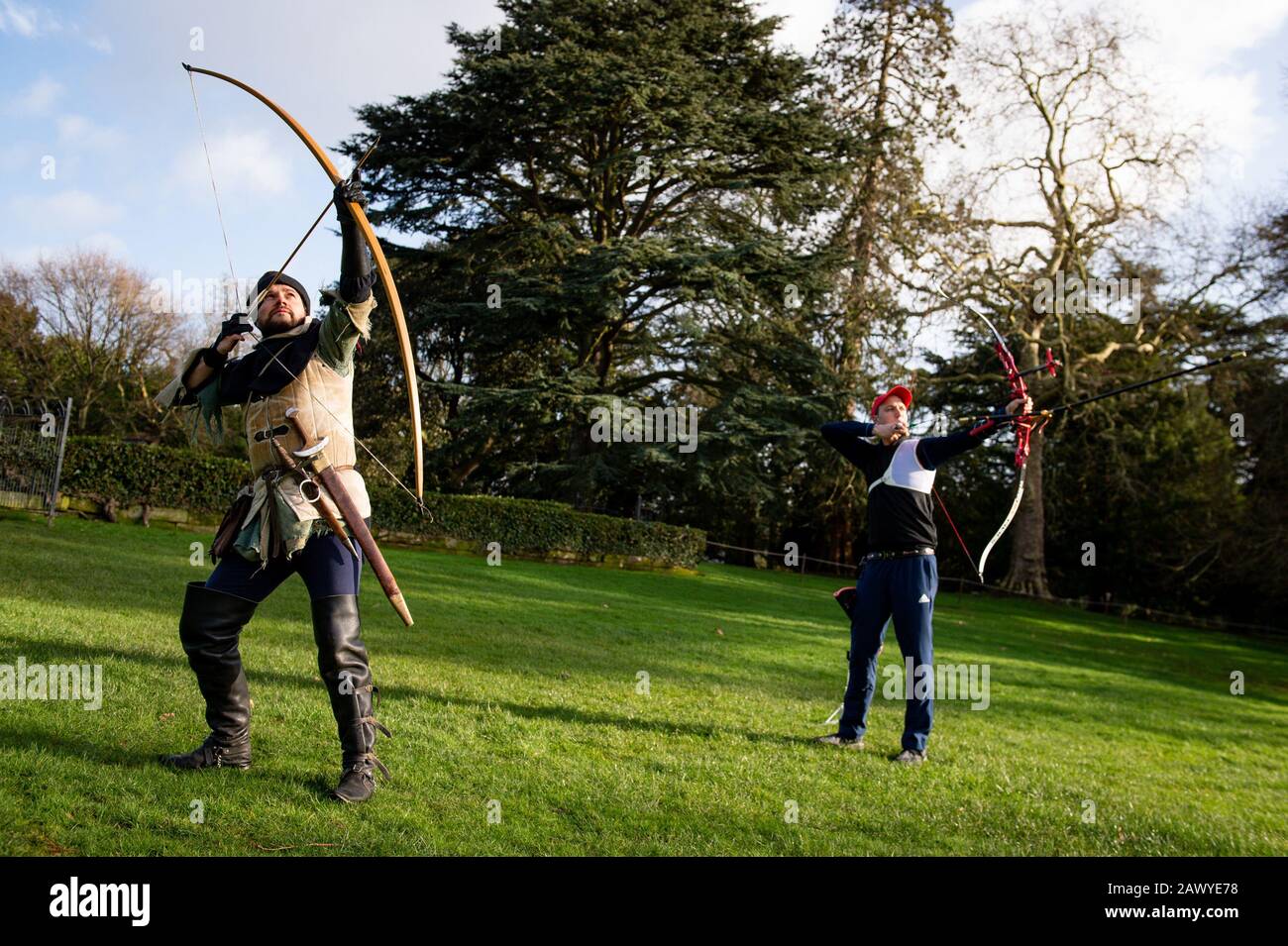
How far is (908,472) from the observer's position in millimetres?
6574

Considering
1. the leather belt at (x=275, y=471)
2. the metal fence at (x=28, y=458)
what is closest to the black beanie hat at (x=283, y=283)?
the leather belt at (x=275, y=471)

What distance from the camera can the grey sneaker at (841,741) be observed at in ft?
21.1

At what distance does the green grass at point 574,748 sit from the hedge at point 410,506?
17.4 ft

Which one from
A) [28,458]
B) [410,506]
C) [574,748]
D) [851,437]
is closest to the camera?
[574,748]

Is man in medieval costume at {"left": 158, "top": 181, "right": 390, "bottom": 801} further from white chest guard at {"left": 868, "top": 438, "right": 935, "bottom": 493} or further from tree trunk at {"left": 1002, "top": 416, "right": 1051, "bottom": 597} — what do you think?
tree trunk at {"left": 1002, "top": 416, "right": 1051, "bottom": 597}

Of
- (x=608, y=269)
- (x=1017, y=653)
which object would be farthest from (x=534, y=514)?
(x=1017, y=653)

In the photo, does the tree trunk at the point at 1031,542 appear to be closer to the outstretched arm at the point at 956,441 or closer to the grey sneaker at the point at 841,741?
the outstretched arm at the point at 956,441

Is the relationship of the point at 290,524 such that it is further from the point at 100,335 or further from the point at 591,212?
the point at 100,335

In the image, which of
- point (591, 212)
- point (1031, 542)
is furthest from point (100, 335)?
point (1031, 542)

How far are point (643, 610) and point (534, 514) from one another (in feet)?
25.5

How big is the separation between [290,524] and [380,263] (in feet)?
4.07

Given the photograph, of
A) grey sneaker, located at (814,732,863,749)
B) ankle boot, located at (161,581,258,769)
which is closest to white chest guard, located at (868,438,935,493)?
grey sneaker, located at (814,732,863,749)

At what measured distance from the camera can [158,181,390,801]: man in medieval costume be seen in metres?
4.42

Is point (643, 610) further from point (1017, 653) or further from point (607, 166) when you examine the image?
point (607, 166)
